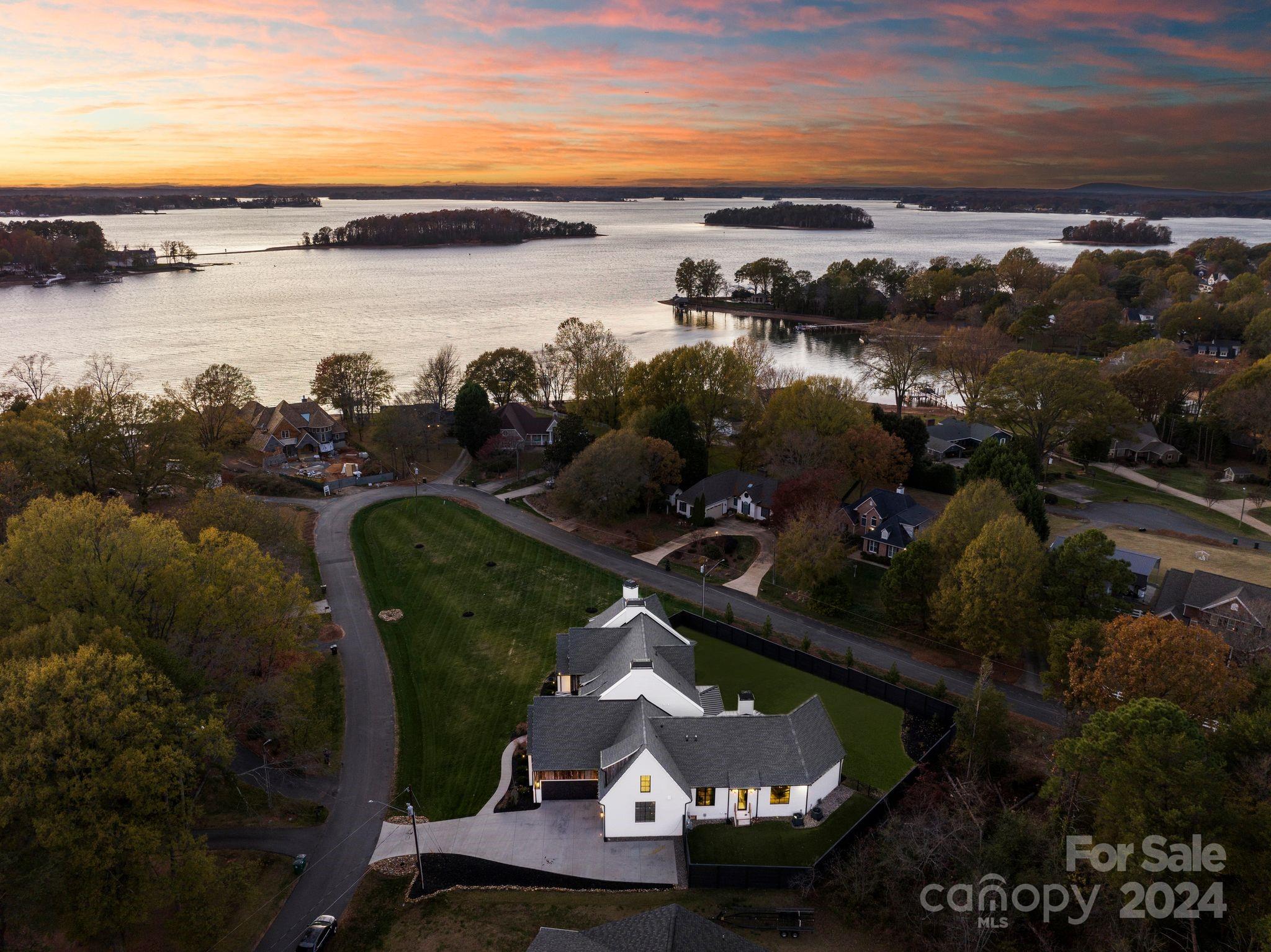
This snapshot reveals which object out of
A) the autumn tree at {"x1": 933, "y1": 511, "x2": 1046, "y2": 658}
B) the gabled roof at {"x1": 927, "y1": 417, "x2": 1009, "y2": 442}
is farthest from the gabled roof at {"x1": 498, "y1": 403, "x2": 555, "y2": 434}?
the autumn tree at {"x1": 933, "y1": 511, "x2": 1046, "y2": 658}

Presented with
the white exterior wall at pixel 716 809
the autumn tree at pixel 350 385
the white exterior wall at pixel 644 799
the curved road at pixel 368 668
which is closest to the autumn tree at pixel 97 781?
the curved road at pixel 368 668

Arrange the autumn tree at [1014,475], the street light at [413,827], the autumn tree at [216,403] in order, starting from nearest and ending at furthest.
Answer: the street light at [413,827] → the autumn tree at [1014,475] → the autumn tree at [216,403]

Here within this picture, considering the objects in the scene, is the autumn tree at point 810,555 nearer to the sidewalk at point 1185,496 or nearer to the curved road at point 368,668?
the curved road at point 368,668

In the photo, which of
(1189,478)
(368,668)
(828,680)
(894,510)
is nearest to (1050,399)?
(1189,478)

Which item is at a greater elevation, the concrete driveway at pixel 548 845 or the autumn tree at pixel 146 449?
the autumn tree at pixel 146 449

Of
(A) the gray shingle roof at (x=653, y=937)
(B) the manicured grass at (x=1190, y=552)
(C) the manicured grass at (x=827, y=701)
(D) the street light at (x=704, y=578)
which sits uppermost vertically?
(B) the manicured grass at (x=1190, y=552)

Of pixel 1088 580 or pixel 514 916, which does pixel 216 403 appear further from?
pixel 1088 580

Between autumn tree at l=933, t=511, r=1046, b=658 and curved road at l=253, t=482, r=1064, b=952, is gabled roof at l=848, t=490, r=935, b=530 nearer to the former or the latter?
curved road at l=253, t=482, r=1064, b=952

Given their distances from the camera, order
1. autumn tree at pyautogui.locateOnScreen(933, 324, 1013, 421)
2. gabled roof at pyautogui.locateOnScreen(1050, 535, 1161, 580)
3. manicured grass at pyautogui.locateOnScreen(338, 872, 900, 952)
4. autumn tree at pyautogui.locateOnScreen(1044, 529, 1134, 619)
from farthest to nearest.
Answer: autumn tree at pyautogui.locateOnScreen(933, 324, 1013, 421), gabled roof at pyautogui.locateOnScreen(1050, 535, 1161, 580), autumn tree at pyautogui.locateOnScreen(1044, 529, 1134, 619), manicured grass at pyautogui.locateOnScreen(338, 872, 900, 952)
